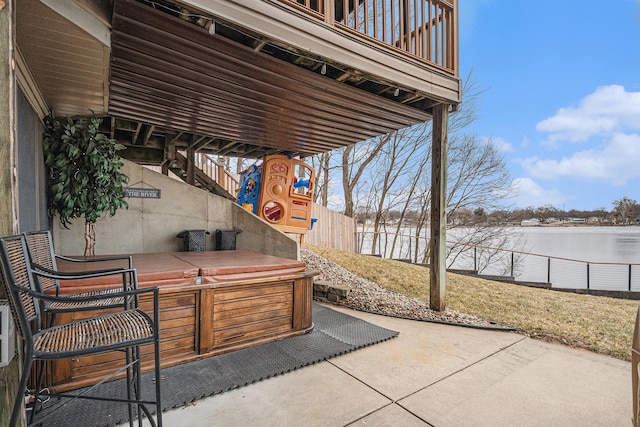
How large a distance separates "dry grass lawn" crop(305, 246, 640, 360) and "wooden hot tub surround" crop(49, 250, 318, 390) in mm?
2690

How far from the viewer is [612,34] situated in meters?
11.4

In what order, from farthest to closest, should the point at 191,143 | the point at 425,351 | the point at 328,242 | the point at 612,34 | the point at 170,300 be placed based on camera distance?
the point at 612,34, the point at 328,242, the point at 191,143, the point at 425,351, the point at 170,300

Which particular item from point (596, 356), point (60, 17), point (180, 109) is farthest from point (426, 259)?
point (60, 17)

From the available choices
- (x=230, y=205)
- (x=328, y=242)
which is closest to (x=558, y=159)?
(x=328, y=242)

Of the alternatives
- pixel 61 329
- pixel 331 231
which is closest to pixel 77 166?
pixel 61 329

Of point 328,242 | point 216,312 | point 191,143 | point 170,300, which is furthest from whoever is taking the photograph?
point 328,242

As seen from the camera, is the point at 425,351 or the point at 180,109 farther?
the point at 180,109

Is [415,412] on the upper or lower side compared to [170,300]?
lower

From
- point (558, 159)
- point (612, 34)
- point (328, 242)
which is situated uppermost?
point (612, 34)

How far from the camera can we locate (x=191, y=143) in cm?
637

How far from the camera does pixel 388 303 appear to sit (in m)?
4.63

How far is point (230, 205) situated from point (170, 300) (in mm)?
2376

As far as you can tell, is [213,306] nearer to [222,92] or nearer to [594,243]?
[222,92]

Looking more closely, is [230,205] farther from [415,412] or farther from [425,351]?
[415,412]
